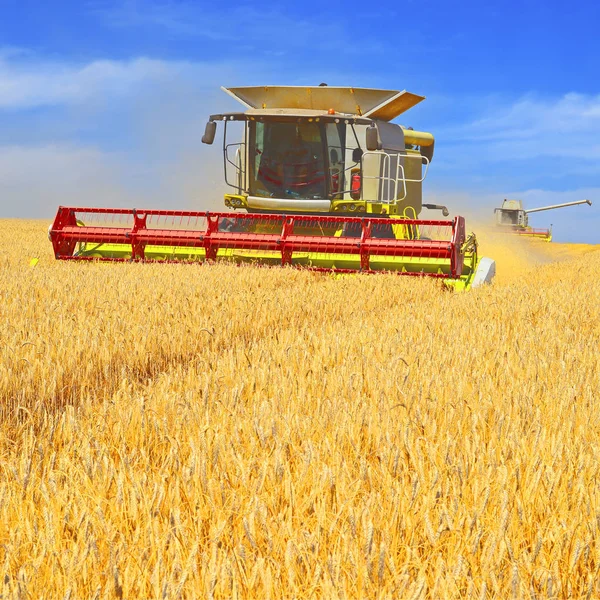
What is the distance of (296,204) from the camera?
10.3 m

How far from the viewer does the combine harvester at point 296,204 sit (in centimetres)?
952

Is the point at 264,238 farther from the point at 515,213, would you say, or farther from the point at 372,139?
the point at 515,213

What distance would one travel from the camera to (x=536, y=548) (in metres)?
1.65

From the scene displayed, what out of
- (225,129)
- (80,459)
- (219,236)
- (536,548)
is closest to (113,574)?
(536,548)

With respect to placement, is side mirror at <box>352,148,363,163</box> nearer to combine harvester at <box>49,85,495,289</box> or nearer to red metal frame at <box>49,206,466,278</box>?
combine harvester at <box>49,85,495,289</box>

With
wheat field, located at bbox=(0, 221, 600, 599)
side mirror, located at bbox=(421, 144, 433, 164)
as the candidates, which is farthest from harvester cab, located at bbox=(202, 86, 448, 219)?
wheat field, located at bbox=(0, 221, 600, 599)

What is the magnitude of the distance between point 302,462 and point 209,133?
8.33m

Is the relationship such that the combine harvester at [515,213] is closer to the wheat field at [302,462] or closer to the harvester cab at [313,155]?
the harvester cab at [313,155]

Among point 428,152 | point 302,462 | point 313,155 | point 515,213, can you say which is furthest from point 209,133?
point 515,213

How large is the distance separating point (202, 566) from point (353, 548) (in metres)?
0.35

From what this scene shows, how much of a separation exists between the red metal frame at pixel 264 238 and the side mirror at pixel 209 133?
105 cm

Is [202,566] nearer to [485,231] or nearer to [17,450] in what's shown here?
[17,450]

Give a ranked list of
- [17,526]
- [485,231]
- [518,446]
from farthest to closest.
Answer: [485,231] < [518,446] < [17,526]

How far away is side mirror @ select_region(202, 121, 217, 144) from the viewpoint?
10.0 m
